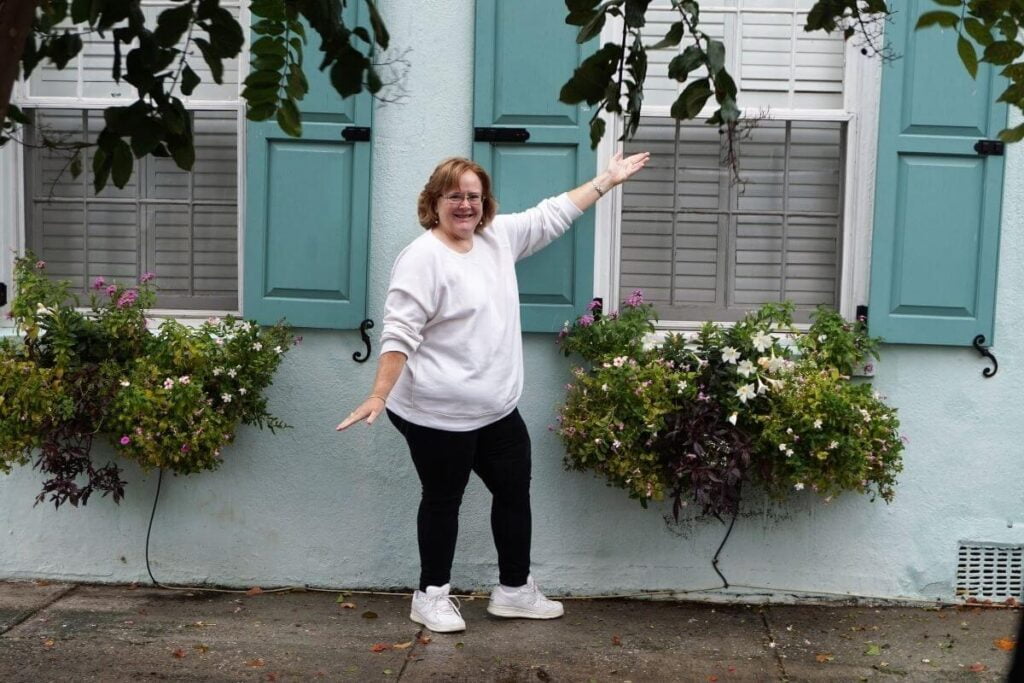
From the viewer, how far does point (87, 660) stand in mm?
4801

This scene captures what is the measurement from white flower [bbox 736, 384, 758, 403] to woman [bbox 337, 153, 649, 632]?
2.72 feet

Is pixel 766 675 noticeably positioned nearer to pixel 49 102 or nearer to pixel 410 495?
pixel 410 495

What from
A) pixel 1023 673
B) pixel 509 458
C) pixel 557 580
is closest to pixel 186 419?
pixel 509 458

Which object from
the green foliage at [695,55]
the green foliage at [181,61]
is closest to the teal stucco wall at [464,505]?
the green foliage at [695,55]

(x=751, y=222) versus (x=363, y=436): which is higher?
(x=751, y=222)

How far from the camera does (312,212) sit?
5488mm

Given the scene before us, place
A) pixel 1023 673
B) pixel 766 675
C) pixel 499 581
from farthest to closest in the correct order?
1. pixel 499 581
2. pixel 766 675
3. pixel 1023 673

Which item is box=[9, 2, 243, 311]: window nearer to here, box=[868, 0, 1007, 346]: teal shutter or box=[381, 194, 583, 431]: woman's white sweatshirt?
box=[381, 194, 583, 431]: woman's white sweatshirt

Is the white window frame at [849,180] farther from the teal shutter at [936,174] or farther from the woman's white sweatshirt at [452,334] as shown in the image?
the woman's white sweatshirt at [452,334]

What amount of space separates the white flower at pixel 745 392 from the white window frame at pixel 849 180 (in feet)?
1.83

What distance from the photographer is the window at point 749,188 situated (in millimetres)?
5645

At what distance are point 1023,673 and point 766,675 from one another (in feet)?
9.88

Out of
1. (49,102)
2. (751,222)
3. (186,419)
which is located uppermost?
(49,102)

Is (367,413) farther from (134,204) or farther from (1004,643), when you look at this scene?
(1004,643)
